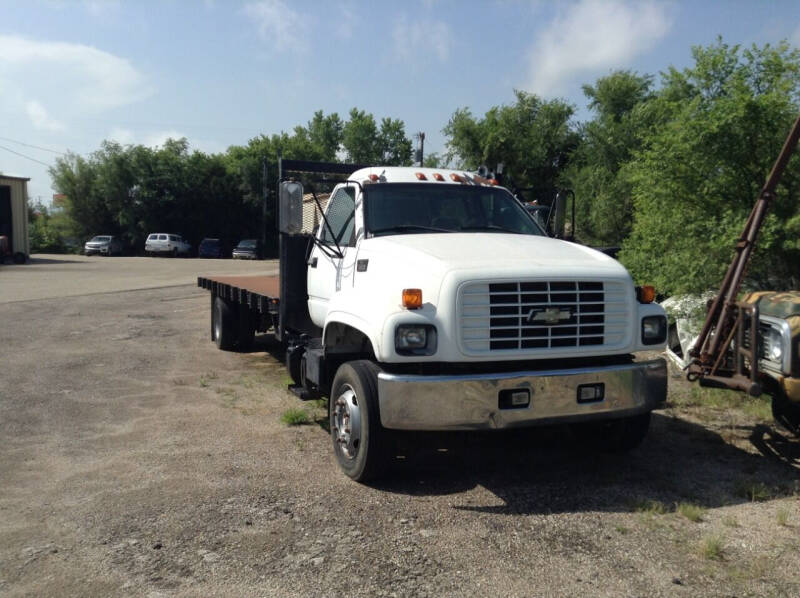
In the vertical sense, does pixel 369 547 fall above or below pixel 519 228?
below

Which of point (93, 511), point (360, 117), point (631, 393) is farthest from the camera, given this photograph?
point (360, 117)

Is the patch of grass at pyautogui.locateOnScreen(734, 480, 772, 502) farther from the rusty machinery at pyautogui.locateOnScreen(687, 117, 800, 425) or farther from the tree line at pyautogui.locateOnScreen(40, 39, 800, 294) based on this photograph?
the tree line at pyautogui.locateOnScreen(40, 39, 800, 294)

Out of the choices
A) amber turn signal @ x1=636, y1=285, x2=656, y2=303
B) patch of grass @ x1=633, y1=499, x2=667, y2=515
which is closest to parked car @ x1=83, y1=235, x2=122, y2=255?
amber turn signal @ x1=636, y1=285, x2=656, y2=303

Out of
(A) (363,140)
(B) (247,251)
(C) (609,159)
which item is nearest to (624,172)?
(C) (609,159)

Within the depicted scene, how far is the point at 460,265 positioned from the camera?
5090 millimetres

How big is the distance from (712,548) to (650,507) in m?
0.71

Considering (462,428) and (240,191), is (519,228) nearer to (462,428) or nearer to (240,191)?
(462,428)

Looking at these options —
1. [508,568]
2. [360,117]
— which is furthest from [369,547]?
[360,117]

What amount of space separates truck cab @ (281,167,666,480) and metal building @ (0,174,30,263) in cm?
4232

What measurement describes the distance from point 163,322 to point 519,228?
30.9 feet

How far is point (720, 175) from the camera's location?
8.86 meters

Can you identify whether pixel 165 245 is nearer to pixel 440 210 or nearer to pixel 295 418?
pixel 295 418

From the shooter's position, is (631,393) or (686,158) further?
(686,158)

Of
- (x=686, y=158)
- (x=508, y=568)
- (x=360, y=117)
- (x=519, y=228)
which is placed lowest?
(x=508, y=568)
